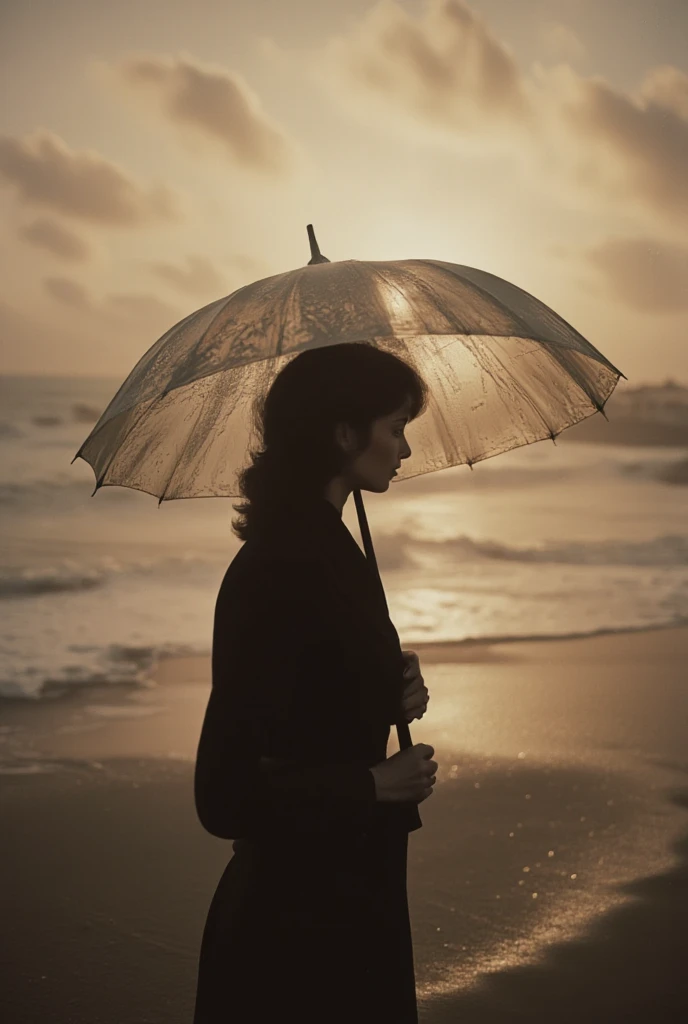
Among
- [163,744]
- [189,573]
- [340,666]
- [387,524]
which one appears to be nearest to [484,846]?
[163,744]

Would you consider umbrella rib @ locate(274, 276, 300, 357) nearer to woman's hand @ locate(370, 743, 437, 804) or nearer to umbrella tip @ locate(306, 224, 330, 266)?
umbrella tip @ locate(306, 224, 330, 266)

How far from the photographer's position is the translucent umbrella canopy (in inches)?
93.4

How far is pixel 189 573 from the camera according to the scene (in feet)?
38.4

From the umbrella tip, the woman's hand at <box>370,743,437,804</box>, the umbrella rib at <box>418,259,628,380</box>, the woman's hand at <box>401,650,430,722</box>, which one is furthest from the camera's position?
the umbrella tip

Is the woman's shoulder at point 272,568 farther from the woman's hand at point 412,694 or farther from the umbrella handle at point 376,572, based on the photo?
the woman's hand at point 412,694

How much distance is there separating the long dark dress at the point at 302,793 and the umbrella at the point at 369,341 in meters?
0.26

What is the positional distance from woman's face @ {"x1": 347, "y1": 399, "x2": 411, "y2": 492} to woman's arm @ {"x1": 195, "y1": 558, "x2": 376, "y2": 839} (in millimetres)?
279

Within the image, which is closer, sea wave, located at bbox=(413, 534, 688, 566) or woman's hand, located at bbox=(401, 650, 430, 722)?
woman's hand, located at bbox=(401, 650, 430, 722)

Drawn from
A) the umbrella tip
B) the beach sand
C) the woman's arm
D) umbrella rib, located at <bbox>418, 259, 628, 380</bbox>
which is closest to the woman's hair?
the woman's arm

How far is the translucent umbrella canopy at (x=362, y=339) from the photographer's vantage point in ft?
7.79

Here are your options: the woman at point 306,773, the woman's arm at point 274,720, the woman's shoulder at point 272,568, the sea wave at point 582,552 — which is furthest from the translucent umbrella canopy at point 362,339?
the sea wave at point 582,552

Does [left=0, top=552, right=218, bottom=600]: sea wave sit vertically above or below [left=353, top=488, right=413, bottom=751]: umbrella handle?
above

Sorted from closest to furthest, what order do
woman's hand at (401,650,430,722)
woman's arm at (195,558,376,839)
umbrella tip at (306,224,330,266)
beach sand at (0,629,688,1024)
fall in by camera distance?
woman's arm at (195,558,376,839) → woman's hand at (401,650,430,722) → umbrella tip at (306,224,330,266) → beach sand at (0,629,688,1024)

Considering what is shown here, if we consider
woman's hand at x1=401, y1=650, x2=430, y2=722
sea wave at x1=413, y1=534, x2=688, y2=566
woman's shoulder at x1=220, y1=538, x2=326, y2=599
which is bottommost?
woman's hand at x1=401, y1=650, x2=430, y2=722
